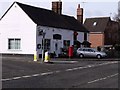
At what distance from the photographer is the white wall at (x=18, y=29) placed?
48.9 m

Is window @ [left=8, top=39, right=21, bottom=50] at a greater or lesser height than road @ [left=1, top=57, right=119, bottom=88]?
greater

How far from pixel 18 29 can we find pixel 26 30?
4.31 feet

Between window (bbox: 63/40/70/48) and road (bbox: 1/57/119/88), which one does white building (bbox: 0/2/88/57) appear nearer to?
window (bbox: 63/40/70/48)

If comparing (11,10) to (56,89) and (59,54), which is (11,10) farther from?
(56,89)

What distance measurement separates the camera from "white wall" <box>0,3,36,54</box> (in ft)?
160

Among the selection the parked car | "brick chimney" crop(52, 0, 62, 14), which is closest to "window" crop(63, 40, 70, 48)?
the parked car

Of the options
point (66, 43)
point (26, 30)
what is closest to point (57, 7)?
point (66, 43)

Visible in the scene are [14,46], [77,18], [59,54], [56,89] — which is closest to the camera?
[56,89]

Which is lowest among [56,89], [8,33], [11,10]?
[56,89]

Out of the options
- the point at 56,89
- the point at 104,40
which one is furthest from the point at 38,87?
the point at 104,40

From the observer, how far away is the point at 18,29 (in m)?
49.9

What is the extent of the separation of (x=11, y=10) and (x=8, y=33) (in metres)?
3.20

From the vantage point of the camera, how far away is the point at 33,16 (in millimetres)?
50562

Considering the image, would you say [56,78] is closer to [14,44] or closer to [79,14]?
[14,44]
